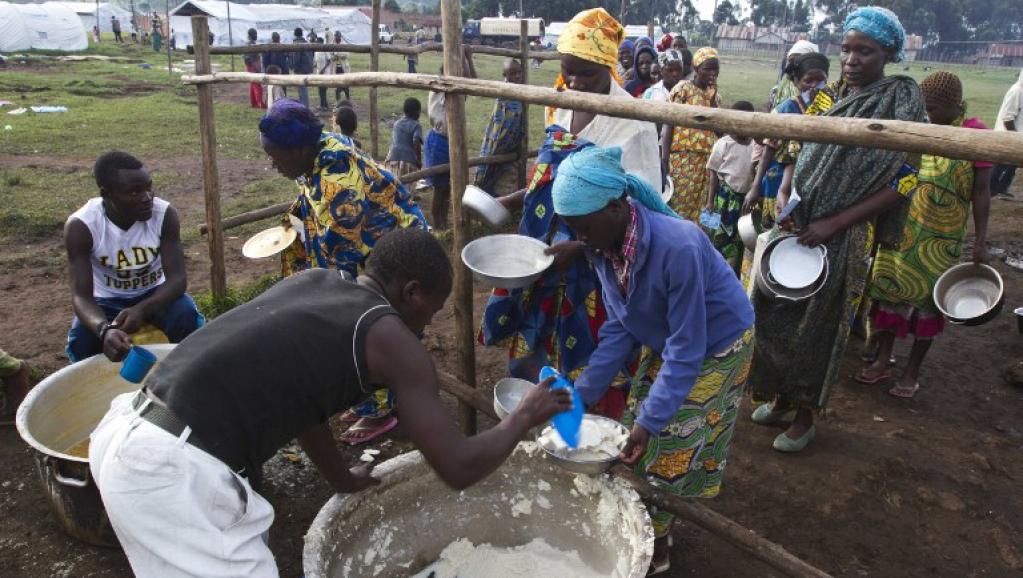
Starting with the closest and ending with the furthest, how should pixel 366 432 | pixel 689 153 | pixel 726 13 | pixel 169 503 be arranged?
pixel 169 503
pixel 366 432
pixel 689 153
pixel 726 13

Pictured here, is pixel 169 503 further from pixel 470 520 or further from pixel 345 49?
pixel 345 49

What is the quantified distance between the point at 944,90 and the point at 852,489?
6.62 feet

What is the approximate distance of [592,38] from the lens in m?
2.81

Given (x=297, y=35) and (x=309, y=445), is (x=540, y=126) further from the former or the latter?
(x=309, y=445)

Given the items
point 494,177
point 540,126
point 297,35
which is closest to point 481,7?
point 297,35

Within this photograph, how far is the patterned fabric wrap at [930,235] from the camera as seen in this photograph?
3.71 m

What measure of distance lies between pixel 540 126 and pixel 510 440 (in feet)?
39.8

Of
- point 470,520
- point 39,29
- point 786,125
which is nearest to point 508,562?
point 470,520

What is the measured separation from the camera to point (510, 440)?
5.65 ft

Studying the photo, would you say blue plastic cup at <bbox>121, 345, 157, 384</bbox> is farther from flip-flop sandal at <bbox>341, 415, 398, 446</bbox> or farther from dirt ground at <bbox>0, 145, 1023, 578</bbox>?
flip-flop sandal at <bbox>341, 415, 398, 446</bbox>

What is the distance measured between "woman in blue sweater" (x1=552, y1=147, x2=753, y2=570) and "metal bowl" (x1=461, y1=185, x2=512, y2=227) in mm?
673

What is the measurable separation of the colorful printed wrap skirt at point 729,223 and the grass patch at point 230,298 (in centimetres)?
321

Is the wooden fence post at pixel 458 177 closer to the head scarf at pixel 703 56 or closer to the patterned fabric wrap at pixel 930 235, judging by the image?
the patterned fabric wrap at pixel 930 235

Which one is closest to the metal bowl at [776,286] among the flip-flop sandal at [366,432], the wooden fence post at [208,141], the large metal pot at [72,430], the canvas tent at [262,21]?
the flip-flop sandal at [366,432]
